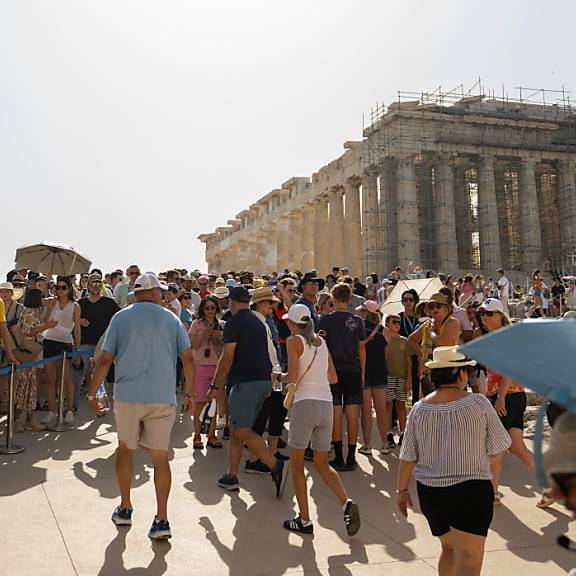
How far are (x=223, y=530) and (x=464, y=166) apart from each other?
38.1m

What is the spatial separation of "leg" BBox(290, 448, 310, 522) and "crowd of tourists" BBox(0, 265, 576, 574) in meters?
0.01

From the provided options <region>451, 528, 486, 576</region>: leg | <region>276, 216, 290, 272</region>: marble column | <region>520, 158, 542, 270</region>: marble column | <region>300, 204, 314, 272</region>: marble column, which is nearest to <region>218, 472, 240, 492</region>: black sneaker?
<region>451, 528, 486, 576</region>: leg

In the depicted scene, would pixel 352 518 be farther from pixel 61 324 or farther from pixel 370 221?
pixel 370 221

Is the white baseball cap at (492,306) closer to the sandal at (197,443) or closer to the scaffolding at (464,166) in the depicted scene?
the sandal at (197,443)

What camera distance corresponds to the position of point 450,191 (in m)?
35.9

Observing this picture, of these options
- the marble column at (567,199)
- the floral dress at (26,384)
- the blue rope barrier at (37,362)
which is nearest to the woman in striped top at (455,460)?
the blue rope barrier at (37,362)

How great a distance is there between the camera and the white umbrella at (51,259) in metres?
12.1

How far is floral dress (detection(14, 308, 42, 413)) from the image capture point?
8.97 m

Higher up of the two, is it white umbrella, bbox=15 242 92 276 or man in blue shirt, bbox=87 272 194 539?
white umbrella, bbox=15 242 92 276

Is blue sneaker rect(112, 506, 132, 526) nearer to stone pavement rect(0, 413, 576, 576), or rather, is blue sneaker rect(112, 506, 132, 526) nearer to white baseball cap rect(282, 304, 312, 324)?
stone pavement rect(0, 413, 576, 576)

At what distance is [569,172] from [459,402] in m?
38.3

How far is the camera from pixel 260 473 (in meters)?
7.35

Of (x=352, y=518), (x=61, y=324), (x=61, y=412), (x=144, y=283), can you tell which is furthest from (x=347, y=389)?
(x=61, y=324)

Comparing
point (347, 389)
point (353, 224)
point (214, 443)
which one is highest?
point (353, 224)
